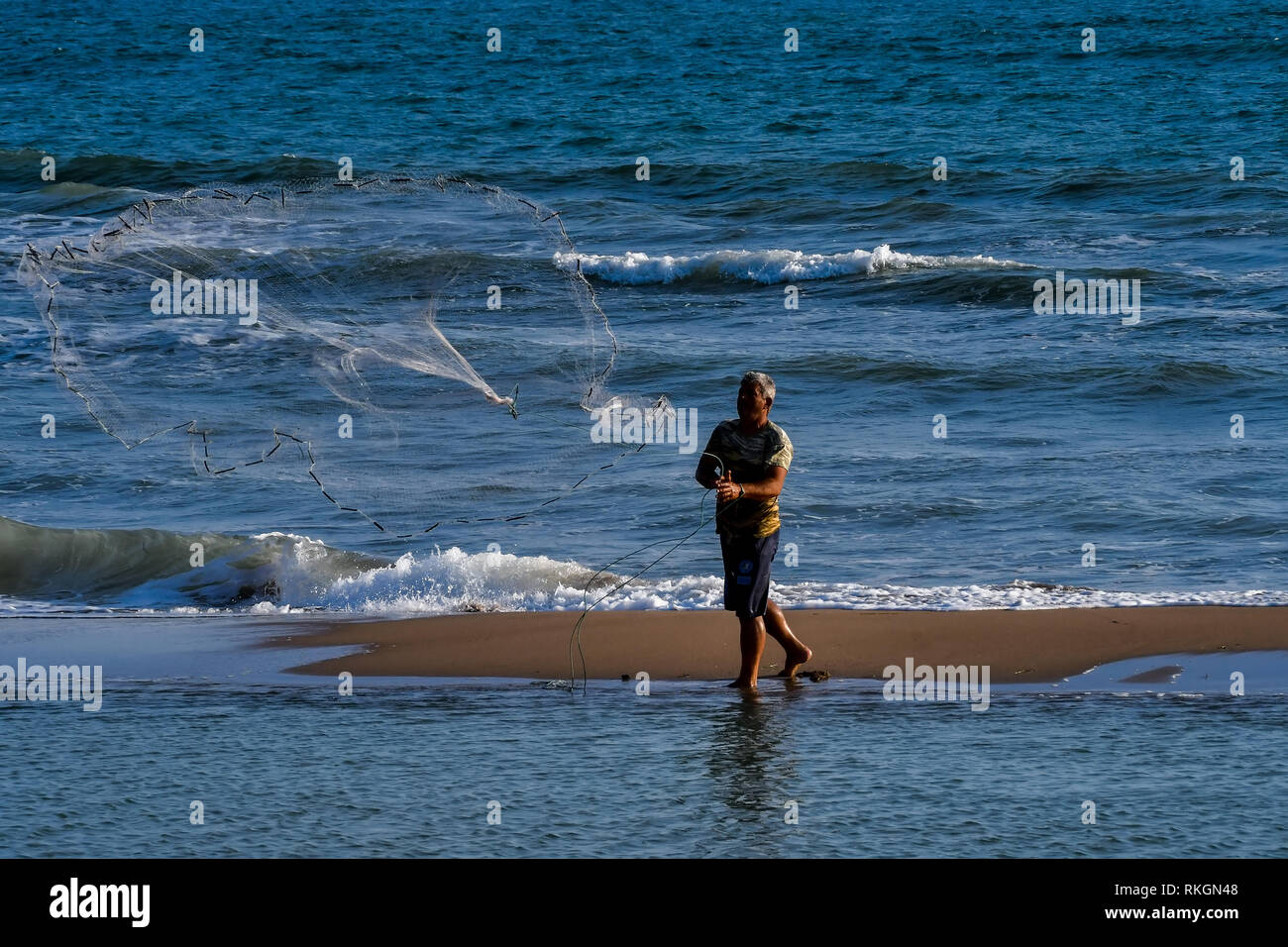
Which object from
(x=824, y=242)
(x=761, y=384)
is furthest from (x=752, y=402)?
(x=824, y=242)

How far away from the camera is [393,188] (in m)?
7.39

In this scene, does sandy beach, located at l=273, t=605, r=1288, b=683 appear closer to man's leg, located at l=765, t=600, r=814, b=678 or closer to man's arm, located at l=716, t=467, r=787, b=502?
man's leg, located at l=765, t=600, r=814, b=678

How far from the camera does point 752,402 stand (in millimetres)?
7328

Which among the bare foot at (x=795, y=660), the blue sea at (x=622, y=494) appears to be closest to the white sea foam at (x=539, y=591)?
the blue sea at (x=622, y=494)

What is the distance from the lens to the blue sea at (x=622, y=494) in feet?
19.0

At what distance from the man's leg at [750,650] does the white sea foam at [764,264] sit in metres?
13.8

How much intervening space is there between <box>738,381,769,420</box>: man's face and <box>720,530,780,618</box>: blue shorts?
589mm

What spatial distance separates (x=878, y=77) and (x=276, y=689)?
1180 inches

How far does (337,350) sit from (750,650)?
236 centimetres

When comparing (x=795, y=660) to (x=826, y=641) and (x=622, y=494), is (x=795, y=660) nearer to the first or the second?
(x=826, y=641)

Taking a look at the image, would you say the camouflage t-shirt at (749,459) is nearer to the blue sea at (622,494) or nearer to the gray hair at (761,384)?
the gray hair at (761,384)

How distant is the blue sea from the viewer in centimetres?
579

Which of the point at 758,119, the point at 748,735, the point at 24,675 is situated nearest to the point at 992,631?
the point at 748,735
